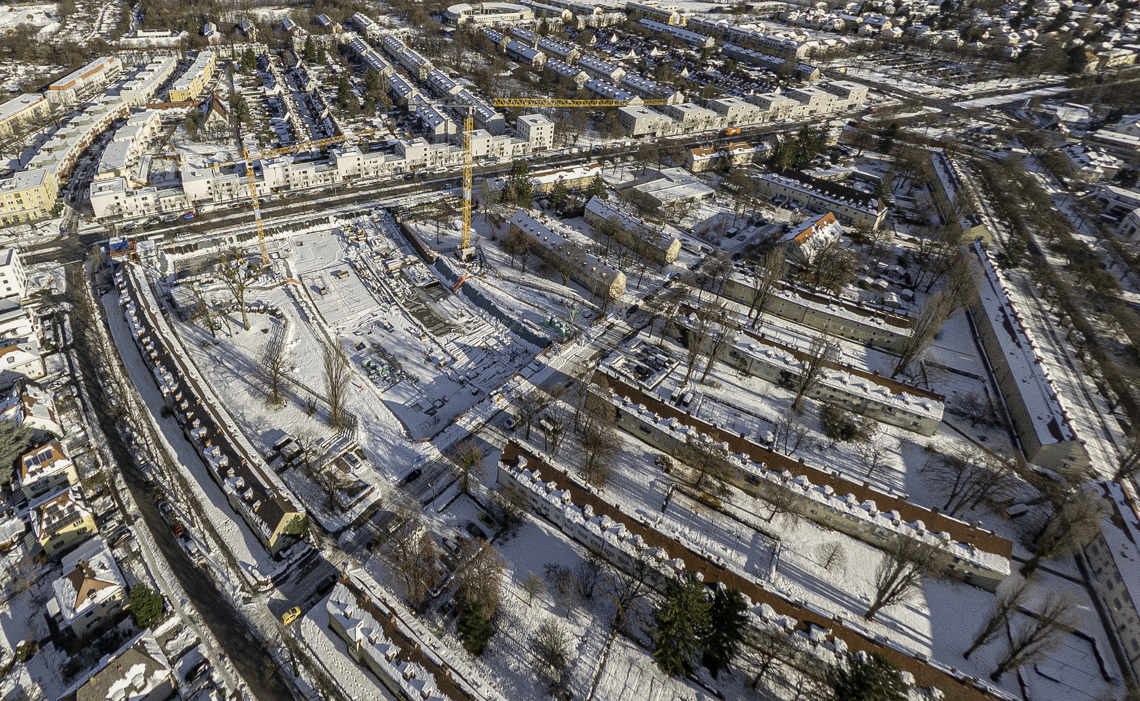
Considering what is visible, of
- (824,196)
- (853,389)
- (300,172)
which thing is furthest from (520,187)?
(853,389)

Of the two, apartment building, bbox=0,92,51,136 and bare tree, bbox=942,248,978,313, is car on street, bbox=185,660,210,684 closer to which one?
bare tree, bbox=942,248,978,313

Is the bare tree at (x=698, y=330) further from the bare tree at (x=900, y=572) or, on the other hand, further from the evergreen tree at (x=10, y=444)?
the evergreen tree at (x=10, y=444)

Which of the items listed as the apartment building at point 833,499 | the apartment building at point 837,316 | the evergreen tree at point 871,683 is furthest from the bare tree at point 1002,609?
the apartment building at point 837,316

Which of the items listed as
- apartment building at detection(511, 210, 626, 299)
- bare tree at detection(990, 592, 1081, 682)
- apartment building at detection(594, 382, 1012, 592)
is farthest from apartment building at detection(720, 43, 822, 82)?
bare tree at detection(990, 592, 1081, 682)

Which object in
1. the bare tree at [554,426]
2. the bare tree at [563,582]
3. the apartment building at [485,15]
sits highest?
the apartment building at [485,15]

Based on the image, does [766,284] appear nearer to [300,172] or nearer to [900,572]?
[900,572]

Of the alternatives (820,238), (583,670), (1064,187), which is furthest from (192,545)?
(1064,187)
